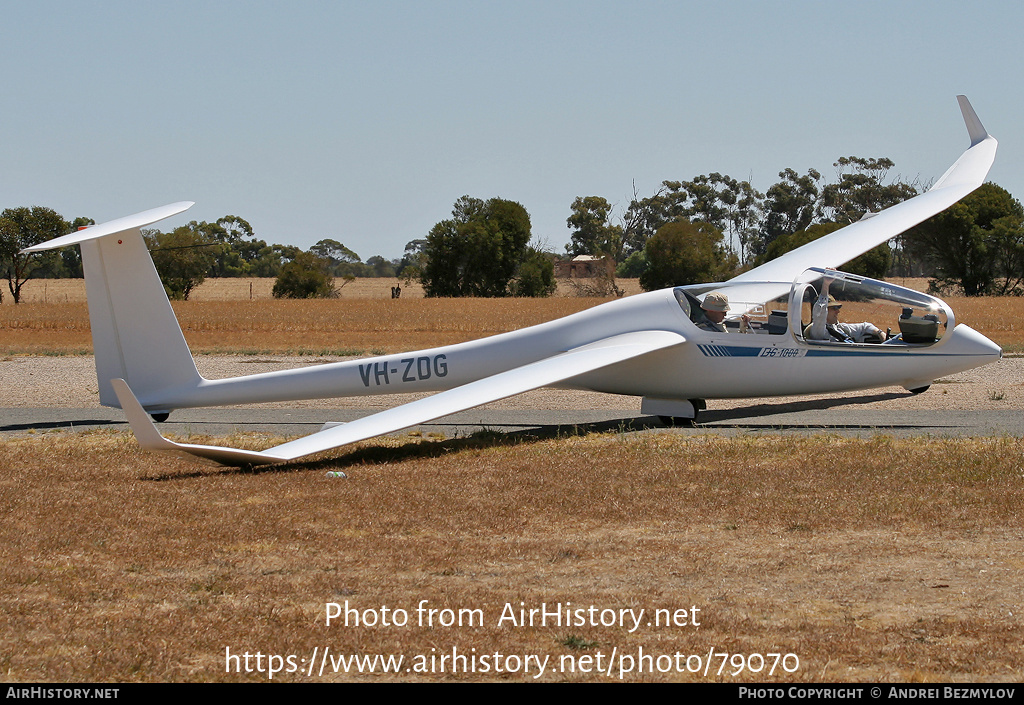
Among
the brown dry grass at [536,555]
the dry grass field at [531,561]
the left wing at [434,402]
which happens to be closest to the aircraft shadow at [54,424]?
the dry grass field at [531,561]

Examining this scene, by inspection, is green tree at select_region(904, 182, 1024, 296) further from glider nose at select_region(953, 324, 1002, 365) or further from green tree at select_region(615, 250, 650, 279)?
glider nose at select_region(953, 324, 1002, 365)

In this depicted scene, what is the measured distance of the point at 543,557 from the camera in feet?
24.5

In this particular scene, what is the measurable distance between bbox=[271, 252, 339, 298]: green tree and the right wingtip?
71594 mm

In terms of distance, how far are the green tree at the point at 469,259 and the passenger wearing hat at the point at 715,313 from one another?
7631 cm

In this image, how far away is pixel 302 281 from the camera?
288 ft

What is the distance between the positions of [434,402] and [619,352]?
3.05 m

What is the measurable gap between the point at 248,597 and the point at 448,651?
1742 mm

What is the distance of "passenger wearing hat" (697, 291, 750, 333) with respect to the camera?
46.5ft

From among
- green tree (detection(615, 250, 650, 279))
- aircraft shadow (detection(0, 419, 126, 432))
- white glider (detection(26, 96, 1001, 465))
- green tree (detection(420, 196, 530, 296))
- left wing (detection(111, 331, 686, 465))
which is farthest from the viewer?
green tree (detection(615, 250, 650, 279))

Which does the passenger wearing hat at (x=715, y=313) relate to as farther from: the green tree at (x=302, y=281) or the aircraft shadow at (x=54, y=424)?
the green tree at (x=302, y=281)

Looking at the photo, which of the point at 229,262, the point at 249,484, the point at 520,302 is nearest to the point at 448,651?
the point at 249,484

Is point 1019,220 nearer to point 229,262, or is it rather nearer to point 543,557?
point 543,557

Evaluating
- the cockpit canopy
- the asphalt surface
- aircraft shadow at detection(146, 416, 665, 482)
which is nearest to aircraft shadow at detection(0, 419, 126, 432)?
the asphalt surface

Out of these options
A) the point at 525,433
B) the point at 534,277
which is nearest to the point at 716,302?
the point at 525,433
